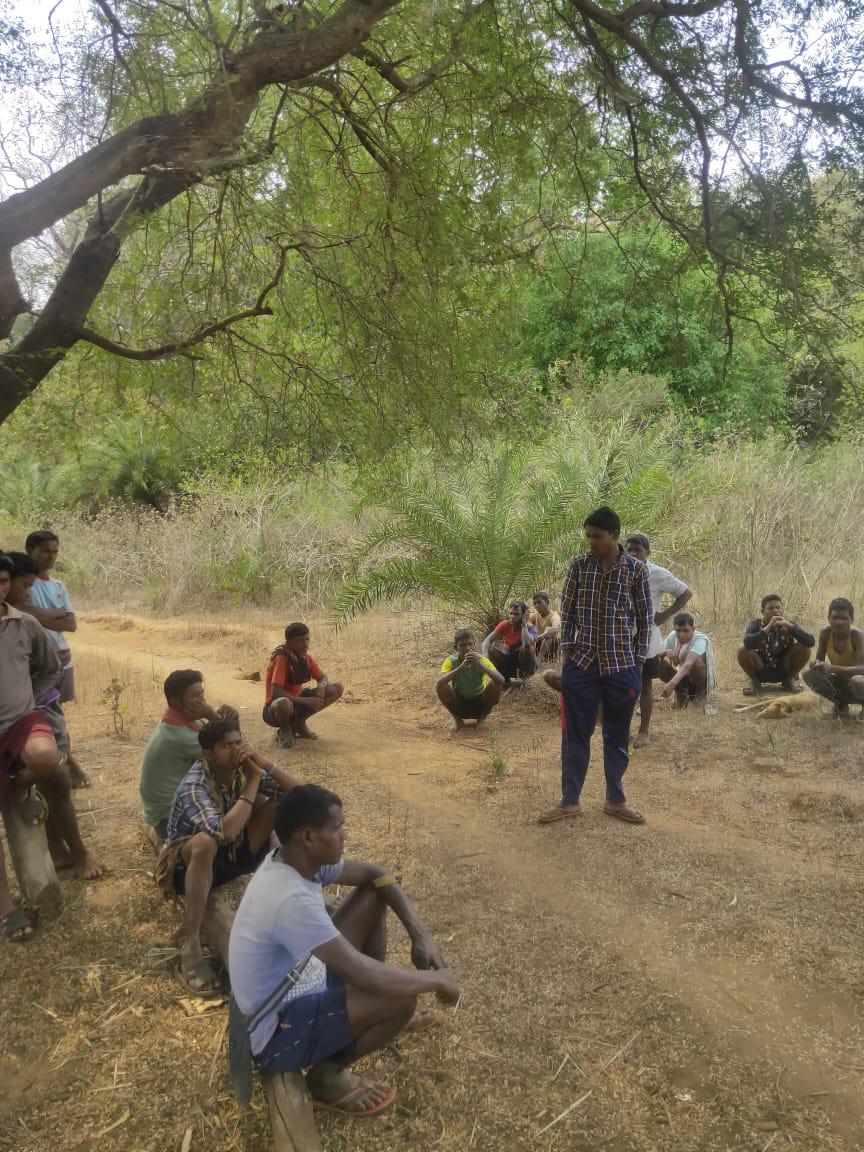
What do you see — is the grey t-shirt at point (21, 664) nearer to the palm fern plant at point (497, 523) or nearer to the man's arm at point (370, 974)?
the man's arm at point (370, 974)

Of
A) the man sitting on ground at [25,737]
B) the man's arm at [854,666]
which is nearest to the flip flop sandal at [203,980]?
the man sitting on ground at [25,737]

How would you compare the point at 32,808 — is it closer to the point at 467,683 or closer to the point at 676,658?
the point at 467,683

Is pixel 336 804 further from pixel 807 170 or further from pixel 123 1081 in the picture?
pixel 807 170

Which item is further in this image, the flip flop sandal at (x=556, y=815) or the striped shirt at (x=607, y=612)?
the flip flop sandal at (x=556, y=815)

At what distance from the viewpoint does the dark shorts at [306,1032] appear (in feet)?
9.12

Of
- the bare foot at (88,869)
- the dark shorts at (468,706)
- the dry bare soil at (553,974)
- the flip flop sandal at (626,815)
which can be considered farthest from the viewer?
the dark shorts at (468,706)

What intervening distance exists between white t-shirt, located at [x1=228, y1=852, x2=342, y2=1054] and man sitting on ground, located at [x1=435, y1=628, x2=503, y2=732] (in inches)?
185

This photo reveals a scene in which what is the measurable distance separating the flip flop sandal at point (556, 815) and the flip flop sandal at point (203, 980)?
7.52 ft

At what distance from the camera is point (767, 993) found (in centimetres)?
357

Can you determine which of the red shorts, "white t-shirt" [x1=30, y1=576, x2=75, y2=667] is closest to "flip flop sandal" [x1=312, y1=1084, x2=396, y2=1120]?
the red shorts

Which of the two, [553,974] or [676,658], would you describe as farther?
[676,658]

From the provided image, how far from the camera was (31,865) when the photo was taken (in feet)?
13.8

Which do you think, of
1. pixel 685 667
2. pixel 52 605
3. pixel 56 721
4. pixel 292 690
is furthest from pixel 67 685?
pixel 685 667

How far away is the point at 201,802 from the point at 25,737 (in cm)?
96
